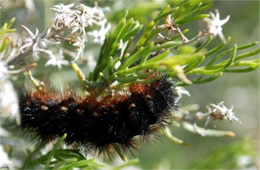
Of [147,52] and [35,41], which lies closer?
[147,52]

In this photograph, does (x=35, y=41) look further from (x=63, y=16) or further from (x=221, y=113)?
(x=221, y=113)

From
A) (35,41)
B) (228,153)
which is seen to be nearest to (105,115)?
(35,41)

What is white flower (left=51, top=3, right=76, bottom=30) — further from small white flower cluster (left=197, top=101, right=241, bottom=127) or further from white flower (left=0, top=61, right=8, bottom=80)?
small white flower cluster (left=197, top=101, right=241, bottom=127)

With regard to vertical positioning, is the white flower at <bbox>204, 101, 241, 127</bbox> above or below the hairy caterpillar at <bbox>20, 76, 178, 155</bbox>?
above

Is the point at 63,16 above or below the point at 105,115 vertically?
above

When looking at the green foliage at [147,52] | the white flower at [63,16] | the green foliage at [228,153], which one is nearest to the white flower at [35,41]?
the white flower at [63,16]

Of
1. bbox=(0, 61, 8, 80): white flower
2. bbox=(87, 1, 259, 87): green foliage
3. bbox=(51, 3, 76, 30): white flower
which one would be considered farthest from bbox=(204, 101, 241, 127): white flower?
bbox=(0, 61, 8, 80): white flower

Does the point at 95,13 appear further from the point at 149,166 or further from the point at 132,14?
the point at 149,166

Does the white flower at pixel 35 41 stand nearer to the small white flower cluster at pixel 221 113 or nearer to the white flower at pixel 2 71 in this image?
the white flower at pixel 2 71
